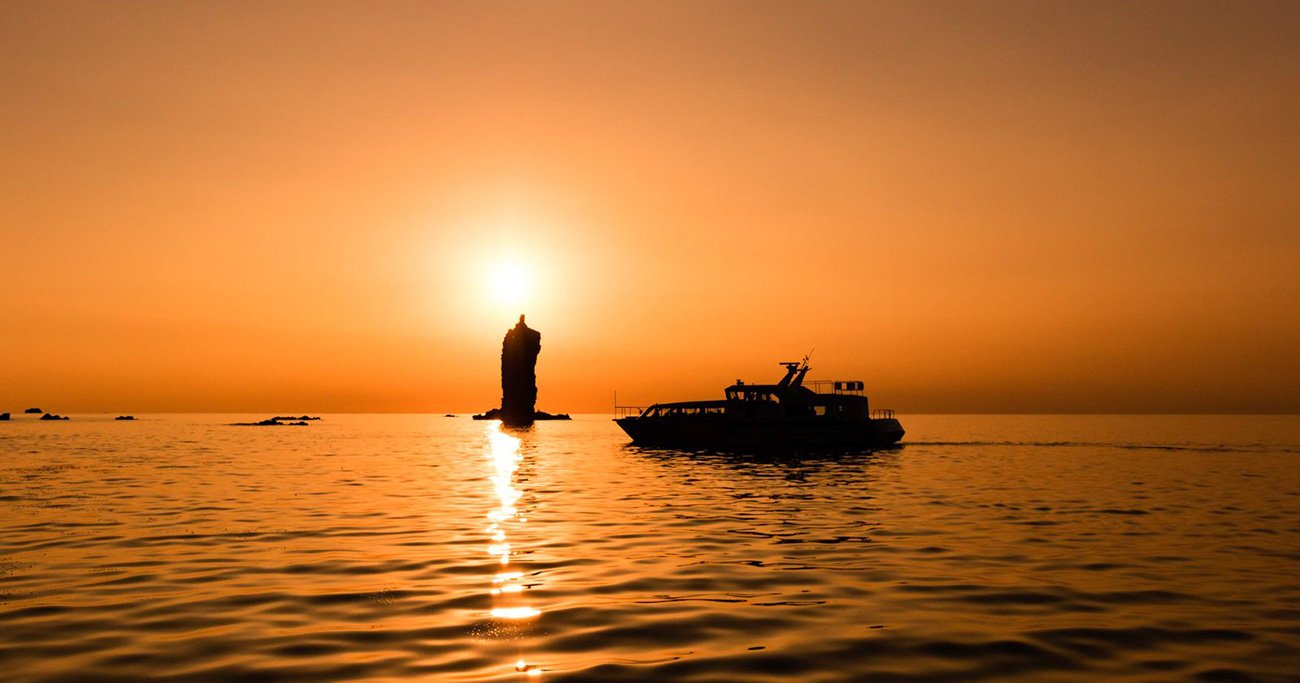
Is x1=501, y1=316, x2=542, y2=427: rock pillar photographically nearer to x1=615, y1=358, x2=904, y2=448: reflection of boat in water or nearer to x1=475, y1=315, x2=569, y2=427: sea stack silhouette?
x1=475, y1=315, x2=569, y2=427: sea stack silhouette

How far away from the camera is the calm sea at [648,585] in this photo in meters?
10.9

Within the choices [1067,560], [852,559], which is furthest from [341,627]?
[1067,560]

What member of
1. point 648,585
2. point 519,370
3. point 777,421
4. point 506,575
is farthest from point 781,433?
point 519,370

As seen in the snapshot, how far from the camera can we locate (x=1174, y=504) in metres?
32.2

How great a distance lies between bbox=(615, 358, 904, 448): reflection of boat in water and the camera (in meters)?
71.2

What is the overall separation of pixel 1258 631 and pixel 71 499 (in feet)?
122

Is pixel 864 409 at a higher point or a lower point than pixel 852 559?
higher

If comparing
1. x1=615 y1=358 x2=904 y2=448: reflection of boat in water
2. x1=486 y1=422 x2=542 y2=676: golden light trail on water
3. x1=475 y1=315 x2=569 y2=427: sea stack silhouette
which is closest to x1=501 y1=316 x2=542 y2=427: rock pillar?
x1=475 y1=315 x2=569 y2=427: sea stack silhouette

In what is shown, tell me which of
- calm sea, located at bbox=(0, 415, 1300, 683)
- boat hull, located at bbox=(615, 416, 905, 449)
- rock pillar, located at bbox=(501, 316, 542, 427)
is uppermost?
rock pillar, located at bbox=(501, 316, 542, 427)

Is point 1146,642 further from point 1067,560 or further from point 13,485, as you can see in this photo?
point 13,485

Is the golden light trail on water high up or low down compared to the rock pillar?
down

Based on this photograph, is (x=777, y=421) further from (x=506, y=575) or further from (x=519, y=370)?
(x=519, y=370)

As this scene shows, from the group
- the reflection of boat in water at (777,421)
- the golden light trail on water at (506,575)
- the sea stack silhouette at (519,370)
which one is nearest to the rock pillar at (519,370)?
the sea stack silhouette at (519,370)

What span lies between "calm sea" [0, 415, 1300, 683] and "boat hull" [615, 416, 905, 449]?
34.9 meters
